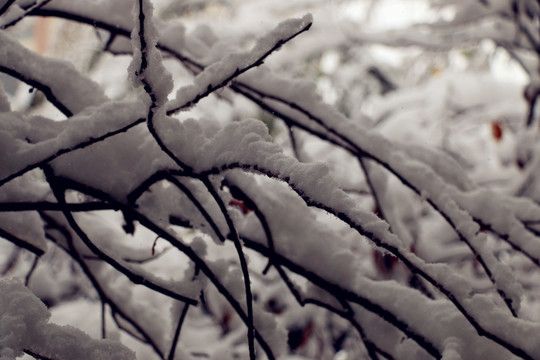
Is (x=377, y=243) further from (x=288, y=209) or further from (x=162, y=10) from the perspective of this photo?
Result: (x=162, y=10)

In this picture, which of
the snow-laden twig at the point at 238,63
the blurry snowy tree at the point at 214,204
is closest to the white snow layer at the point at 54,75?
the blurry snowy tree at the point at 214,204

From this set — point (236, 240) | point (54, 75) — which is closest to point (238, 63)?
point (236, 240)

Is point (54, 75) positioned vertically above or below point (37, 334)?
above

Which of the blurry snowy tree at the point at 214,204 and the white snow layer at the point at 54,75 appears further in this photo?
the white snow layer at the point at 54,75

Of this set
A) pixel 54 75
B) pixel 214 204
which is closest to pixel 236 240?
pixel 214 204

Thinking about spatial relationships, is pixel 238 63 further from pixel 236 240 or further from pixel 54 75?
pixel 54 75

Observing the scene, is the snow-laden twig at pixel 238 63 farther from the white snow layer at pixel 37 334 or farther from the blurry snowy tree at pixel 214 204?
the white snow layer at pixel 37 334

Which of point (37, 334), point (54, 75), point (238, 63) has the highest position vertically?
point (54, 75)

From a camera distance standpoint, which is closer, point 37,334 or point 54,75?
point 37,334

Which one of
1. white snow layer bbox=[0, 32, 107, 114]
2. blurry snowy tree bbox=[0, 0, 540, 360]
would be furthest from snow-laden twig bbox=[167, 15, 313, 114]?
white snow layer bbox=[0, 32, 107, 114]

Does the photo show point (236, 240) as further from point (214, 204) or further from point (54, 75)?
point (54, 75)

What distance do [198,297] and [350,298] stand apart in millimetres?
175

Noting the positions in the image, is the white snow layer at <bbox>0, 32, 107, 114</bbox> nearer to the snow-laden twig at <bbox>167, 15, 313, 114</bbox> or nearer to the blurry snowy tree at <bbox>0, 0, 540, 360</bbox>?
the blurry snowy tree at <bbox>0, 0, 540, 360</bbox>

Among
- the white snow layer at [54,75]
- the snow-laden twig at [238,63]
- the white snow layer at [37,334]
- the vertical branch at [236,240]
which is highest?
the white snow layer at [54,75]
